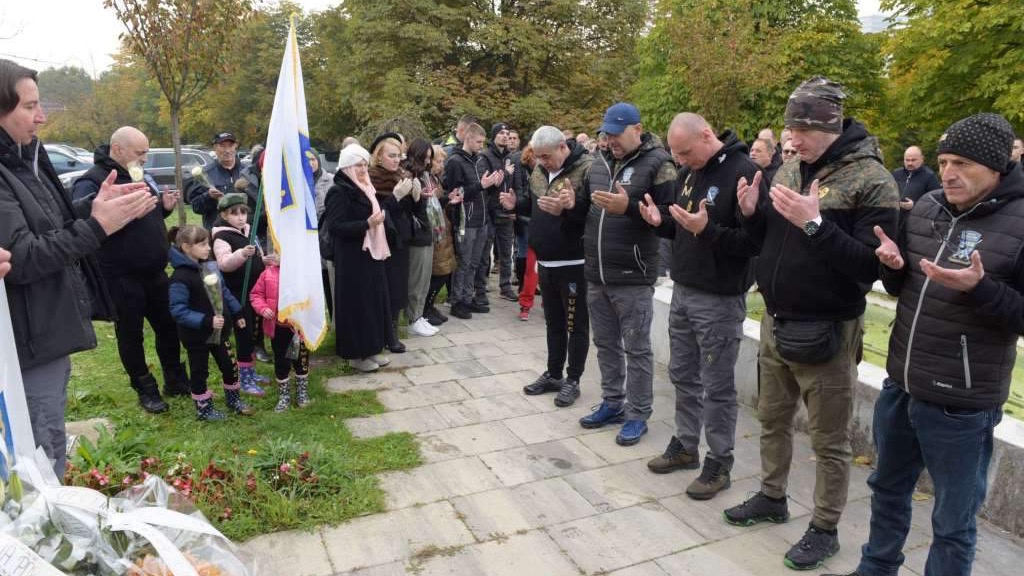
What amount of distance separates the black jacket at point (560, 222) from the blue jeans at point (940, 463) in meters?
2.45

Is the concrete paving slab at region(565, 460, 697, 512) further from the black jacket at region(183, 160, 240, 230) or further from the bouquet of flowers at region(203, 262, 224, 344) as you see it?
the black jacket at region(183, 160, 240, 230)

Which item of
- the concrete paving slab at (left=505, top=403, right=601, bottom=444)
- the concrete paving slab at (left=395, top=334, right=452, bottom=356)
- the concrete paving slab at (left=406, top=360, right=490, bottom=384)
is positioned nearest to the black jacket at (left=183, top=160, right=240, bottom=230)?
the concrete paving slab at (left=395, top=334, right=452, bottom=356)

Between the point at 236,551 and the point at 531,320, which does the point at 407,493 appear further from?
the point at 531,320

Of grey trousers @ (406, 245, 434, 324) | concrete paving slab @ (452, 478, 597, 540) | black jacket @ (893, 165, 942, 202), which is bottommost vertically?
concrete paving slab @ (452, 478, 597, 540)

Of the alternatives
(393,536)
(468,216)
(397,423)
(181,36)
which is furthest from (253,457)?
(181,36)

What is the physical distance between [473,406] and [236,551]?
323 cm

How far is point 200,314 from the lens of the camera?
479 centimetres

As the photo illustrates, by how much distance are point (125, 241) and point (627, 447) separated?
355 cm

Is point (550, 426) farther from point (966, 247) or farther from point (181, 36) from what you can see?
point (181, 36)

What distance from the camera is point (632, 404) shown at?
469cm

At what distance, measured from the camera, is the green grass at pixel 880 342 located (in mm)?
4680

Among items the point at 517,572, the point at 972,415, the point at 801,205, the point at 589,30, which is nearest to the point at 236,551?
the point at 517,572

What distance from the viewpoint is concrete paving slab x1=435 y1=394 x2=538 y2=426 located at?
5066 millimetres

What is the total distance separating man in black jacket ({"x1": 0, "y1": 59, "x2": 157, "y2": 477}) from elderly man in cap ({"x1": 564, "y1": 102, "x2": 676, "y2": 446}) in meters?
2.52
